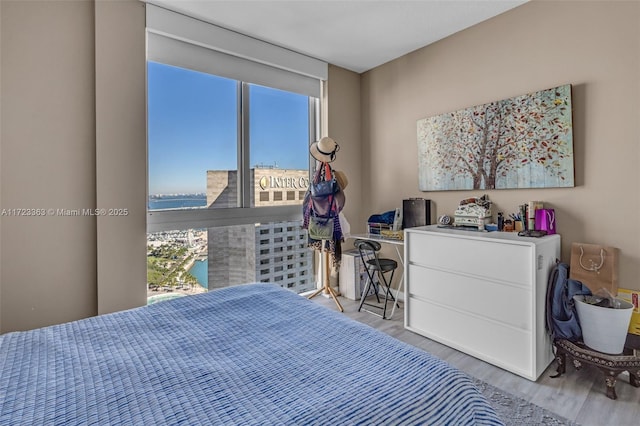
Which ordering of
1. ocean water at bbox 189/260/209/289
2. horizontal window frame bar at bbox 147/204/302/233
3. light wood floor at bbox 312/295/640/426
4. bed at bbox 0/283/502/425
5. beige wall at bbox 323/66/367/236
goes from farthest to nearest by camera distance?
1. beige wall at bbox 323/66/367/236
2. ocean water at bbox 189/260/209/289
3. horizontal window frame bar at bbox 147/204/302/233
4. light wood floor at bbox 312/295/640/426
5. bed at bbox 0/283/502/425

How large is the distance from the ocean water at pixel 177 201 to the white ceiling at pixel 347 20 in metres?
1.52

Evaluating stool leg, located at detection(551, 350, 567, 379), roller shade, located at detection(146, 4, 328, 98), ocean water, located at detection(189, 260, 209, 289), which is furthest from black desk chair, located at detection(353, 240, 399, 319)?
roller shade, located at detection(146, 4, 328, 98)

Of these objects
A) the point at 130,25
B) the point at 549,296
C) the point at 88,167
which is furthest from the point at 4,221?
the point at 549,296

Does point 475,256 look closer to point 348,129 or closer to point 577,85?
point 577,85

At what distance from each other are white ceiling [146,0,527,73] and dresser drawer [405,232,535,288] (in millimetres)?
1830

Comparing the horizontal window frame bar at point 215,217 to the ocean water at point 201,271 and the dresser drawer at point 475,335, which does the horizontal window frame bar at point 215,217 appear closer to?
the ocean water at point 201,271

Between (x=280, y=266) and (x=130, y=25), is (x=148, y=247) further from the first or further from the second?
(x=130, y=25)

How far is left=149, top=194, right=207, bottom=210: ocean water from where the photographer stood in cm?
265

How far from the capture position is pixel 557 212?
2.33m

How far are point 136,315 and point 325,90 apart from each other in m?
2.99

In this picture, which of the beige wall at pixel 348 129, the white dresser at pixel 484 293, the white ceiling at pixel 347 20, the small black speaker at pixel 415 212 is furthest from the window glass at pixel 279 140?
the white dresser at pixel 484 293

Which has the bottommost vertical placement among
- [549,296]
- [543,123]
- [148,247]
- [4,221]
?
[549,296]

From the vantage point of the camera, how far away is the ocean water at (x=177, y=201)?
265 centimetres

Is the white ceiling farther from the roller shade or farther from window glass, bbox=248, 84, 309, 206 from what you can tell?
window glass, bbox=248, 84, 309, 206
